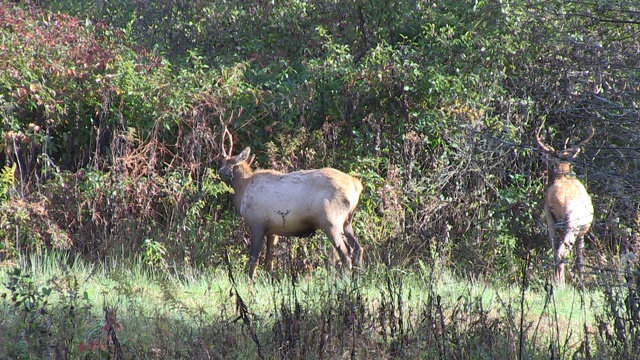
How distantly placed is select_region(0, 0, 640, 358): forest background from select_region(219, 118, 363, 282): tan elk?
0.41m

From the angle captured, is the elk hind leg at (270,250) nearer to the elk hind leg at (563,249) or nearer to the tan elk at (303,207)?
the tan elk at (303,207)

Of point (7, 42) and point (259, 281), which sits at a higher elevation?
point (7, 42)

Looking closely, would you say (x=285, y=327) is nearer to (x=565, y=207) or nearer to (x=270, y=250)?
(x=270, y=250)

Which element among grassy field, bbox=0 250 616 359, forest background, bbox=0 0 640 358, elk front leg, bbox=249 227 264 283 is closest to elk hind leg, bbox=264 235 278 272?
forest background, bbox=0 0 640 358

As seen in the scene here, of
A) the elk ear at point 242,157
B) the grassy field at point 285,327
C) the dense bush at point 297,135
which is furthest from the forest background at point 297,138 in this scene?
the grassy field at point 285,327

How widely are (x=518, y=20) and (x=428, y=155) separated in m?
2.59

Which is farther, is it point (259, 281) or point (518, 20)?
point (518, 20)

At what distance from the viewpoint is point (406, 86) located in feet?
39.8

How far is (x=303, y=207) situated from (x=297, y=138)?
1.73 metres

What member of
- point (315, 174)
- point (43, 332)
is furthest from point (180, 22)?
point (43, 332)

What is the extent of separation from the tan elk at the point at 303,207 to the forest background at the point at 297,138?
1.33 feet

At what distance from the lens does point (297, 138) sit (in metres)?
11.8

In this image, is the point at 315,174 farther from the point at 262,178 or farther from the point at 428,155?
the point at 428,155

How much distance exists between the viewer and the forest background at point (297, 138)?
37.0ft
